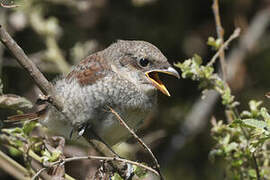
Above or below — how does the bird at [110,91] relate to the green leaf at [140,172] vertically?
above

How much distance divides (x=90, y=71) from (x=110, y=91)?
0.69 ft

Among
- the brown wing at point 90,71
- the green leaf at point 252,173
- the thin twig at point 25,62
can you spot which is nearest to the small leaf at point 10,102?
the thin twig at point 25,62

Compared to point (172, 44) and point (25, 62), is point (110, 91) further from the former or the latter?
point (172, 44)

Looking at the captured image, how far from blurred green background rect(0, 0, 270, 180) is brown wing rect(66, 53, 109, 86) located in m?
1.30

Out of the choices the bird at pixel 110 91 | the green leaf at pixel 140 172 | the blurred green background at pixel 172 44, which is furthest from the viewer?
the blurred green background at pixel 172 44

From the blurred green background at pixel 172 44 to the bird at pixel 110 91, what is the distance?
1344 millimetres

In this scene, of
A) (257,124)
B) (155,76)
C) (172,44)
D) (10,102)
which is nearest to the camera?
(257,124)

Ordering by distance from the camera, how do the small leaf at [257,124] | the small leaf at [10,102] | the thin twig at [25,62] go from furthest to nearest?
the small leaf at [10,102], the thin twig at [25,62], the small leaf at [257,124]

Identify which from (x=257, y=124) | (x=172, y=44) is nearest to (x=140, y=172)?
(x=257, y=124)

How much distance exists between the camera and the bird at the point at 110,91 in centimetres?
267

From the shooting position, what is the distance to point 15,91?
443cm

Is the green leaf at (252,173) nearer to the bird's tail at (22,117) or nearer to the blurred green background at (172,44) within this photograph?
the bird's tail at (22,117)

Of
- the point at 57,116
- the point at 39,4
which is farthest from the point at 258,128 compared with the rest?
the point at 39,4

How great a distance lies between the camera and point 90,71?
9.29 feet
